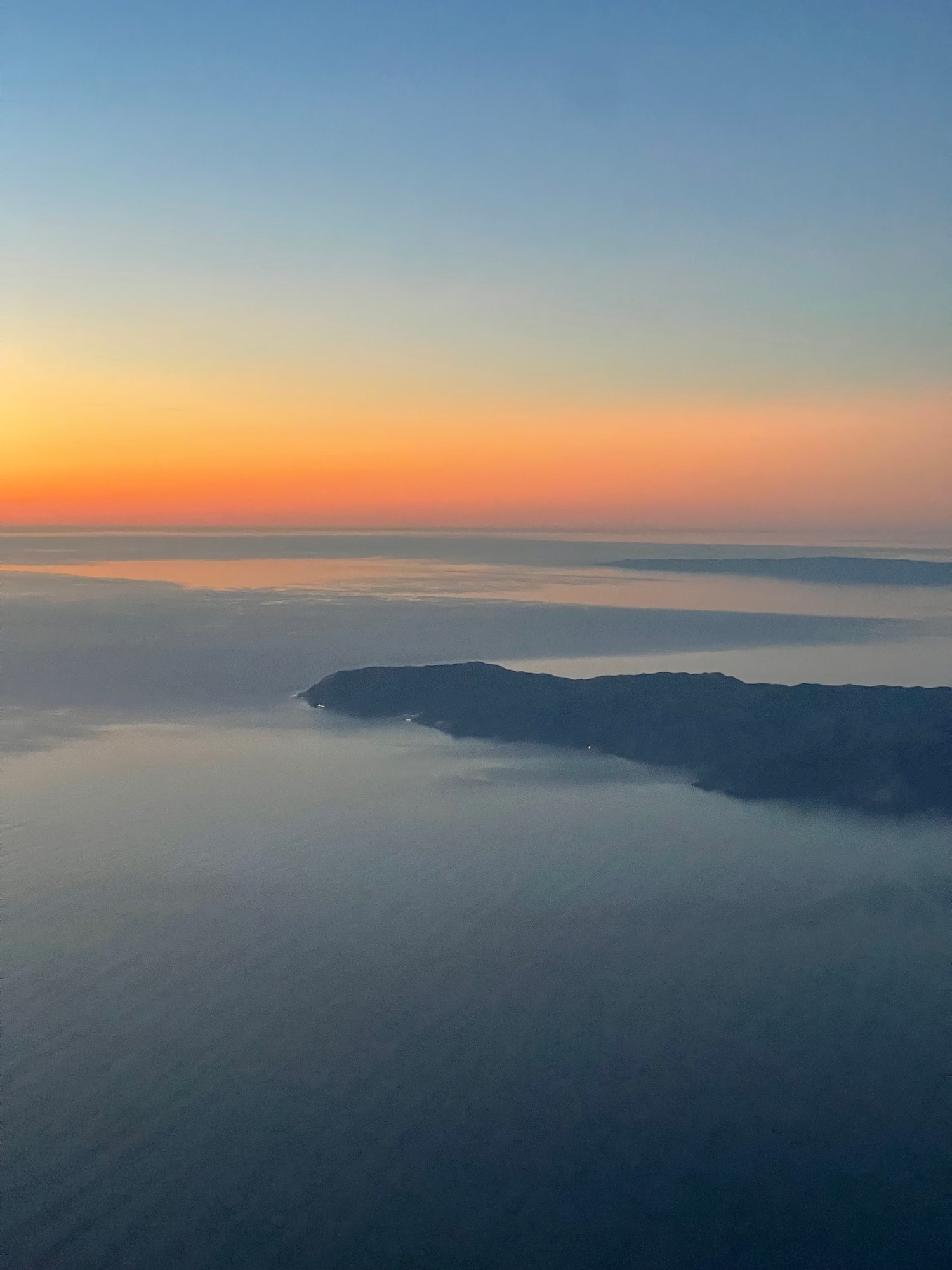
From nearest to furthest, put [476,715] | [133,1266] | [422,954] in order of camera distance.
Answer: [133,1266]
[422,954]
[476,715]

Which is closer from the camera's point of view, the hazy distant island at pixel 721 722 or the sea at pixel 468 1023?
the sea at pixel 468 1023

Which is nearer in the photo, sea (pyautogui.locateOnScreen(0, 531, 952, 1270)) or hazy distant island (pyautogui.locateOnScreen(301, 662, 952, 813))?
sea (pyautogui.locateOnScreen(0, 531, 952, 1270))

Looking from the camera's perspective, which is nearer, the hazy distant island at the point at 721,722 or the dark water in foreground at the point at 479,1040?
the dark water in foreground at the point at 479,1040

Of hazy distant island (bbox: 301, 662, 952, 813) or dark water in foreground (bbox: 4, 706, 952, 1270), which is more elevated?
hazy distant island (bbox: 301, 662, 952, 813)

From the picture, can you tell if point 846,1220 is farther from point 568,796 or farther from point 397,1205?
point 568,796

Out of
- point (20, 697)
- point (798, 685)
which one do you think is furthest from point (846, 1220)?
point (20, 697)

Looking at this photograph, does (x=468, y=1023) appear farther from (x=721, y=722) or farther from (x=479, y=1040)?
(x=721, y=722)

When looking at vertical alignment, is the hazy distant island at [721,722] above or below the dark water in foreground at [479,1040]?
above
